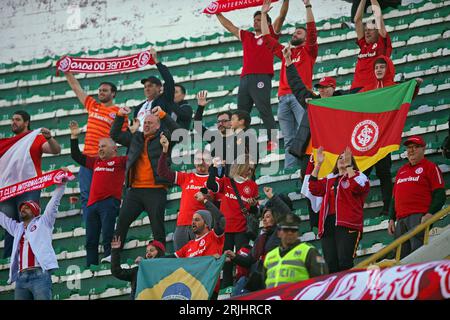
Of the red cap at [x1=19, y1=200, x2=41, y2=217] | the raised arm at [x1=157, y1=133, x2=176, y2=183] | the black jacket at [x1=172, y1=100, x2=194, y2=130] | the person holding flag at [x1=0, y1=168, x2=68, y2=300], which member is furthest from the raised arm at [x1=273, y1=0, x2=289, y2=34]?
the red cap at [x1=19, y1=200, x2=41, y2=217]

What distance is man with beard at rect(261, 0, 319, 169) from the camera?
1375cm

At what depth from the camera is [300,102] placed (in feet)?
44.1

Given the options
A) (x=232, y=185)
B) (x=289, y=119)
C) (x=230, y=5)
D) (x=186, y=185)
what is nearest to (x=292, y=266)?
(x=232, y=185)

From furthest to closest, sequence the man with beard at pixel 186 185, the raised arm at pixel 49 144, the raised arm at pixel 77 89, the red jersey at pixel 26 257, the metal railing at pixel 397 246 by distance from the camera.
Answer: the raised arm at pixel 77 89
the raised arm at pixel 49 144
the man with beard at pixel 186 185
the red jersey at pixel 26 257
the metal railing at pixel 397 246

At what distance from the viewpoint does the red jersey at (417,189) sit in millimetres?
11602

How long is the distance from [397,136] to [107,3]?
841 centimetres

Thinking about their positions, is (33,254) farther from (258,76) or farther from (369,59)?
(369,59)

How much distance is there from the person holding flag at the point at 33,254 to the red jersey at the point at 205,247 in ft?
4.58

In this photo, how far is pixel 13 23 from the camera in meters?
20.3

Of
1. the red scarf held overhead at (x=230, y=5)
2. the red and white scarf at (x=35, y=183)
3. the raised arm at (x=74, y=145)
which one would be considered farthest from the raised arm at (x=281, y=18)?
the red and white scarf at (x=35, y=183)

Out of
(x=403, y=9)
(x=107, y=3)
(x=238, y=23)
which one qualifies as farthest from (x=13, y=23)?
(x=403, y=9)

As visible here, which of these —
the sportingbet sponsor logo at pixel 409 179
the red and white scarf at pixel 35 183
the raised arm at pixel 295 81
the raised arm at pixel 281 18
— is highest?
the raised arm at pixel 281 18

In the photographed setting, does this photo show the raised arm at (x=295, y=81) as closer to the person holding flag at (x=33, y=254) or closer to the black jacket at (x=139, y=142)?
the black jacket at (x=139, y=142)

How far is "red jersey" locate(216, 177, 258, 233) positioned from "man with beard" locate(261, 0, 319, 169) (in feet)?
4.48
